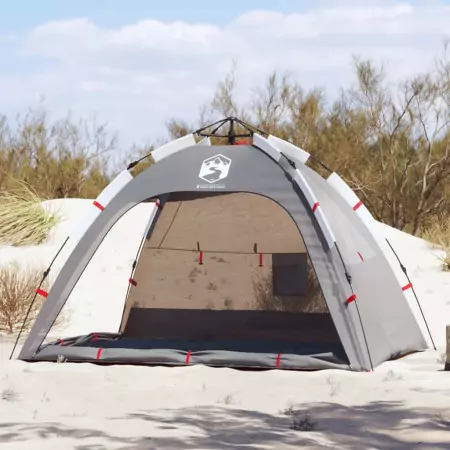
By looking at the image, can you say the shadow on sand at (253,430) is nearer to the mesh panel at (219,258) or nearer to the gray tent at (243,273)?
the gray tent at (243,273)

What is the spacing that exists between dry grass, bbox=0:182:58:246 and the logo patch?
30.5ft

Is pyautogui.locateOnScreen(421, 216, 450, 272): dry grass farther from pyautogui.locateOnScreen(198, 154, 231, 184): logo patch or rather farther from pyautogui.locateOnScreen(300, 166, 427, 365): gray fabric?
pyautogui.locateOnScreen(198, 154, 231, 184): logo patch

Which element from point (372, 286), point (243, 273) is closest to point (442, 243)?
point (243, 273)

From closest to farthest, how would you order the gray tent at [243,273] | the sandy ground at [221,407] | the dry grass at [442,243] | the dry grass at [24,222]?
1. the sandy ground at [221,407]
2. the gray tent at [243,273]
3. the dry grass at [442,243]
4. the dry grass at [24,222]

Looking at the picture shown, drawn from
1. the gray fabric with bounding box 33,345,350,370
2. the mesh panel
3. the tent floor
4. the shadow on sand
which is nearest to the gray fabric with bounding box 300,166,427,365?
the tent floor

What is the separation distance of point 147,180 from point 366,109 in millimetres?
18389

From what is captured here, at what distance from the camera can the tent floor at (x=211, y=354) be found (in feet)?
24.9

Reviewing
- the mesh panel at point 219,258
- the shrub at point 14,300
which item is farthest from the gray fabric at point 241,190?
the shrub at point 14,300

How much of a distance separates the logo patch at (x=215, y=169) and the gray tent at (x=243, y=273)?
0.04 feet

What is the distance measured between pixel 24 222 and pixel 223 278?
27.0ft

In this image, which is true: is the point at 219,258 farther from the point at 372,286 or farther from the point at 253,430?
the point at 253,430

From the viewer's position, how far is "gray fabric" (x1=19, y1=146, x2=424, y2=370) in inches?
302

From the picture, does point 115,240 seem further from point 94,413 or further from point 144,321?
point 94,413

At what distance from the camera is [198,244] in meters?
10.2
